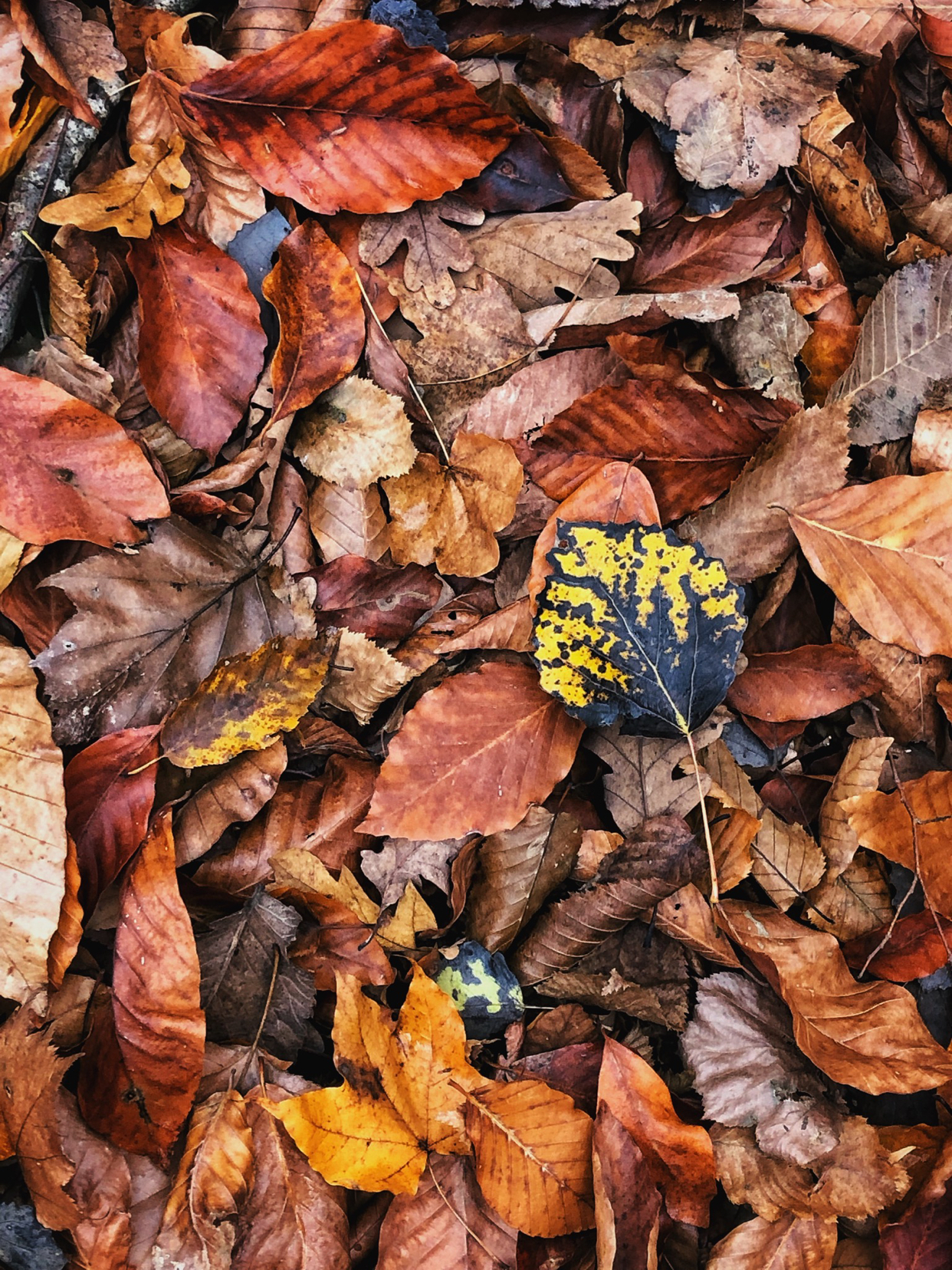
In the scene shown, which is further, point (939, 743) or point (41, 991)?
point (939, 743)

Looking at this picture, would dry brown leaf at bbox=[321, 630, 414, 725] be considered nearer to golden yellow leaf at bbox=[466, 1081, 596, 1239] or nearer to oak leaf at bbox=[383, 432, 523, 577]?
oak leaf at bbox=[383, 432, 523, 577]


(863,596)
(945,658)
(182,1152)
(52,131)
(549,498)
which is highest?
(52,131)

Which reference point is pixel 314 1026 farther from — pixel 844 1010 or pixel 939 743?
pixel 939 743

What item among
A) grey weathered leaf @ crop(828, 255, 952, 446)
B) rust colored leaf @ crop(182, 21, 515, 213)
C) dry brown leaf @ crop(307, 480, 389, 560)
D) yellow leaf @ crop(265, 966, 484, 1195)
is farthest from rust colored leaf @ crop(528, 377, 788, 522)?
yellow leaf @ crop(265, 966, 484, 1195)

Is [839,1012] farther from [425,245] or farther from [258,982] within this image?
[425,245]

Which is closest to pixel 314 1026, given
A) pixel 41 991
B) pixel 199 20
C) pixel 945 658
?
pixel 41 991

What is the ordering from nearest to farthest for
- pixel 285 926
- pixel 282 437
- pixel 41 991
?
pixel 41 991
pixel 285 926
pixel 282 437
